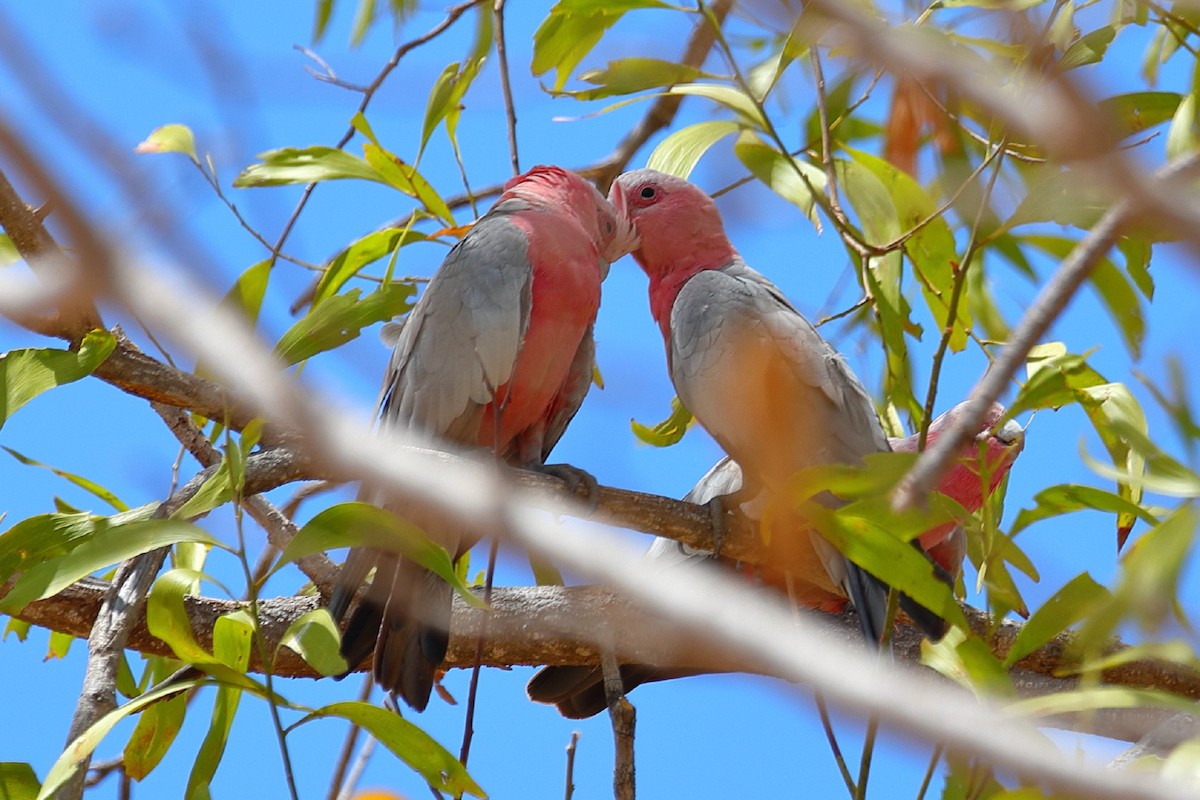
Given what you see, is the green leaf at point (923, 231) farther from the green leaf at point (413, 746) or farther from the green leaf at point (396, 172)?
the green leaf at point (413, 746)

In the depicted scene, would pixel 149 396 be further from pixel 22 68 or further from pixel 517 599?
pixel 22 68

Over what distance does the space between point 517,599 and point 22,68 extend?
1.88 meters

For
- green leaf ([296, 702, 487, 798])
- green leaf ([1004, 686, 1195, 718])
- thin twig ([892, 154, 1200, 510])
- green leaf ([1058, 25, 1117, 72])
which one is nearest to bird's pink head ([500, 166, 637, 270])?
green leaf ([1058, 25, 1117, 72])

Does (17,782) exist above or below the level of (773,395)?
below

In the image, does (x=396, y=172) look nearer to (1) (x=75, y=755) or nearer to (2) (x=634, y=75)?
(2) (x=634, y=75)

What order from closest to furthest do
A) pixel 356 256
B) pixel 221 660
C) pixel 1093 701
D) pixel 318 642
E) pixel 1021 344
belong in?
1. pixel 1021 344
2. pixel 1093 701
3. pixel 318 642
4. pixel 221 660
5. pixel 356 256

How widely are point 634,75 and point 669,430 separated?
0.84 m

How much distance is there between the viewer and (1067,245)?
250cm

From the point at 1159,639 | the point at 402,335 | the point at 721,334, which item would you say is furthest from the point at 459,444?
the point at 1159,639

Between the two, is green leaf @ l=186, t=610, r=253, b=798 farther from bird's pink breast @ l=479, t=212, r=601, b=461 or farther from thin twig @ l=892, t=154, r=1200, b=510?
thin twig @ l=892, t=154, r=1200, b=510

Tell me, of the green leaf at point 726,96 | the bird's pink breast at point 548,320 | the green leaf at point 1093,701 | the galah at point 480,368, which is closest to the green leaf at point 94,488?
the galah at point 480,368

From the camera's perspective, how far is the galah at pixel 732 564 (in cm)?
255

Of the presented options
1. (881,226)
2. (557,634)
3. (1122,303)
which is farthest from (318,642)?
(1122,303)

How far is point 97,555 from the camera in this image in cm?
166
